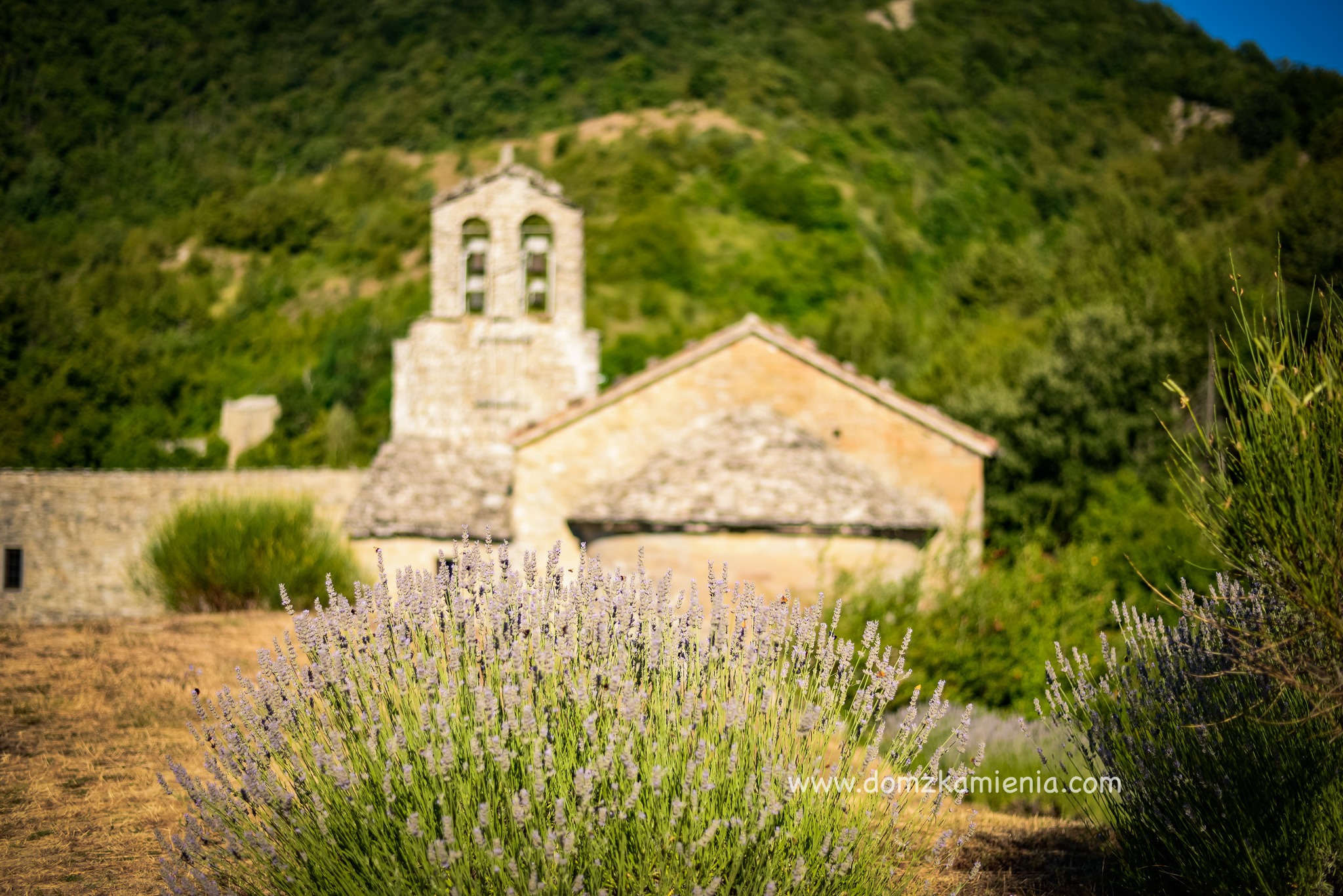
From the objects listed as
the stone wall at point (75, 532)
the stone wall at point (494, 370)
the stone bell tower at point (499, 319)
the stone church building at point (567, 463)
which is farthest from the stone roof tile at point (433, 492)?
the stone wall at point (75, 532)

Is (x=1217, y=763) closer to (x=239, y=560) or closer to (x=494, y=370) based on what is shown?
(x=239, y=560)

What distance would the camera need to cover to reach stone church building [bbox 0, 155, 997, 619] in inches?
533

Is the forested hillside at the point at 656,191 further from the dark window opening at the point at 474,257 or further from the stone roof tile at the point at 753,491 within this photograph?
the dark window opening at the point at 474,257

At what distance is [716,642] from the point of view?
170 inches

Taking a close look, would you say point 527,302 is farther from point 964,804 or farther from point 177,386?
point 177,386

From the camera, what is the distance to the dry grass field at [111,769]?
473 cm

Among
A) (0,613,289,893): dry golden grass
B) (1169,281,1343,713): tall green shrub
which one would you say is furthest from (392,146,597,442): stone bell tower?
(1169,281,1343,713): tall green shrub

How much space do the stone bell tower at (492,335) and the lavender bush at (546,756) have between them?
15.0m

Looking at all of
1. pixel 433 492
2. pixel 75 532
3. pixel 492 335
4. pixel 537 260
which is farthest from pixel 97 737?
pixel 75 532

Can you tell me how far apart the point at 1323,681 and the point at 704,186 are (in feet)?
196

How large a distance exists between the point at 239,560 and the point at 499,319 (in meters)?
8.36

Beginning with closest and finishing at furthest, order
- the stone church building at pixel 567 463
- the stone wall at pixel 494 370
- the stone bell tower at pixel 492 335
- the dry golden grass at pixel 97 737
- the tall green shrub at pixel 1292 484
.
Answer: the tall green shrub at pixel 1292 484, the dry golden grass at pixel 97 737, the stone church building at pixel 567 463, the stone bell tower at pixel 492 335, the stone wall at pixel 494 370

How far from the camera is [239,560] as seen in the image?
13.1 metres

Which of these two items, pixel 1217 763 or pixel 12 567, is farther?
pixel 12 567
